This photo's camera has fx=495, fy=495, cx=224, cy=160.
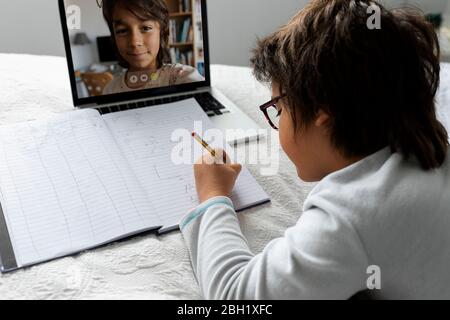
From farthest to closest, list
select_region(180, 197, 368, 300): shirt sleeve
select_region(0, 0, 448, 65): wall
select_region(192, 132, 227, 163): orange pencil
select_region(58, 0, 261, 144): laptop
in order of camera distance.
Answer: select_region(0, 0, 448, 65): wall < select_region(58, 0, 261, 144): laptop < select_region(192, 132, 227, 163): orange pencil < select_region(180, 197, 368, 300): shirt sleeve

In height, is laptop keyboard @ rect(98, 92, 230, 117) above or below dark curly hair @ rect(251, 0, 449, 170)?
below

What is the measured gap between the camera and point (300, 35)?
0.62 metres

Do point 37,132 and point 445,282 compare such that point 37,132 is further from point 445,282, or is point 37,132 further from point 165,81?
point 445,282

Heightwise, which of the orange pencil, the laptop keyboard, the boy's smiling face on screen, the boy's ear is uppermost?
the boy's smiling face on screen

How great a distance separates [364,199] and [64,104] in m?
0.70

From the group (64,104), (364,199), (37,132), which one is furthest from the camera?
(64,104)

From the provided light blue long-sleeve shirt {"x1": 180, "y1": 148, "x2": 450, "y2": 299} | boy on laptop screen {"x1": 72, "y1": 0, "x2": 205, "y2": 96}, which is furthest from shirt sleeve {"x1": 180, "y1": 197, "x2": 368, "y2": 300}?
boy on laptop screen {"x1": 72, "y1": 0, "x2": 205, "y2": 96}

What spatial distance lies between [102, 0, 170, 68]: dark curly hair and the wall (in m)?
0.90

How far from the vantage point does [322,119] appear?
614 millimetres

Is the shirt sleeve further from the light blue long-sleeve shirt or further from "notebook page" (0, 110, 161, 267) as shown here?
"notebook page" (0, 110, 161, 267)

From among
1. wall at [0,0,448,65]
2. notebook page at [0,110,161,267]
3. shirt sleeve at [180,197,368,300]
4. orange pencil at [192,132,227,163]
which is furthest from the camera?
wall at [0,0,448,65]

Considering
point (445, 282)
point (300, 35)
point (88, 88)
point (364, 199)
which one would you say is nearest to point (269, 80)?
point (300, 35)

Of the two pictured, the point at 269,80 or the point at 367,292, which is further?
the point at 269,80

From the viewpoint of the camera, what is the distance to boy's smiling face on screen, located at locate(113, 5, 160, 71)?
0.96 metres
